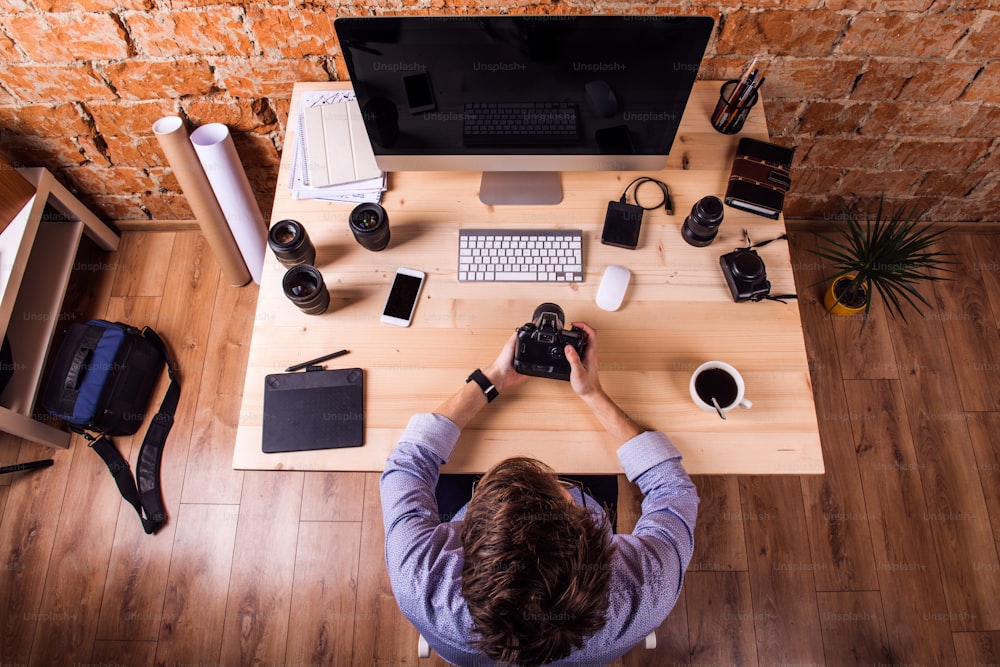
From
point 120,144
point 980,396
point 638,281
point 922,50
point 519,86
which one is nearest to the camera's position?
point 519,86

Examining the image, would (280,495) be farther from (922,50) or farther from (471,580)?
(922,50)

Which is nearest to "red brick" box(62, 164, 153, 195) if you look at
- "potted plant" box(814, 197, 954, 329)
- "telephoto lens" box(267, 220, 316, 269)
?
"telephoto lens" box(267, 220, 316, 269)

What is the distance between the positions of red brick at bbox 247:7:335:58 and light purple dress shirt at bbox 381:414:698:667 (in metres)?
1.07

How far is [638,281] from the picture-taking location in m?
1.35

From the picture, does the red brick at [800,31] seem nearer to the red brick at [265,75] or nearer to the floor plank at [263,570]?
the red brick at [265,75]

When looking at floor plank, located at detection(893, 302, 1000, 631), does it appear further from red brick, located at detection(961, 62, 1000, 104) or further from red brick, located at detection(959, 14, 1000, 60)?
red brick, located at detection(959, 14, 1000, 60)

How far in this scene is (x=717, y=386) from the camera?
1228 millimetres

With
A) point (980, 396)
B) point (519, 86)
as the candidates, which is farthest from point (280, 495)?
point (980, 396)

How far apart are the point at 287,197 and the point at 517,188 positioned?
0.59 m

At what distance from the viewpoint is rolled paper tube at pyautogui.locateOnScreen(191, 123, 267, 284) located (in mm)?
1611

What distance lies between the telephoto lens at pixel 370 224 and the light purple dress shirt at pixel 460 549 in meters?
0.45

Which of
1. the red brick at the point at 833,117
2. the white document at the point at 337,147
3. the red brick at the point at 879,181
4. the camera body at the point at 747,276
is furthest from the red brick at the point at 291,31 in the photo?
the red brick at the point at 879,181

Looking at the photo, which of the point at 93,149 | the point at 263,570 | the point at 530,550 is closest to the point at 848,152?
the point at 530,550

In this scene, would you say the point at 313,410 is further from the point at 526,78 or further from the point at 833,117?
the point at 833,117
